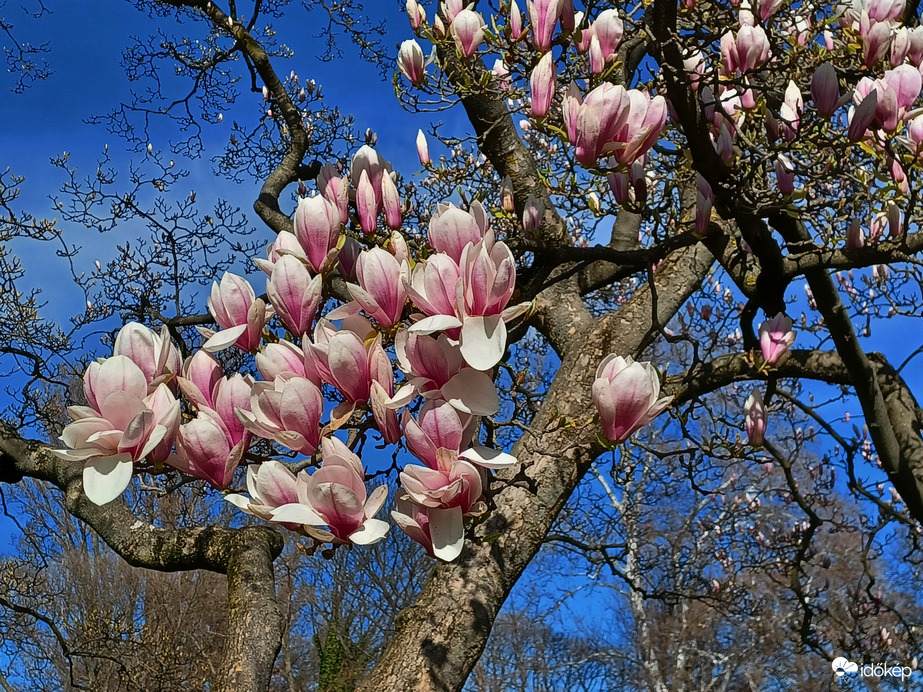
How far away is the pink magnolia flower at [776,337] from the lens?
71.1 inches

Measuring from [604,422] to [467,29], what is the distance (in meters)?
0.93

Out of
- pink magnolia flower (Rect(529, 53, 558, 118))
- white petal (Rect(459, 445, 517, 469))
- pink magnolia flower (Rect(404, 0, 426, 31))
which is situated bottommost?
white petal (Rect(459, 445, 517, 469))

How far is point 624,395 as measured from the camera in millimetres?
906

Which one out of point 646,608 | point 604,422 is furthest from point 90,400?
point 646,608

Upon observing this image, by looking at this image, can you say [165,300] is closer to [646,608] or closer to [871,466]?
[871,466]

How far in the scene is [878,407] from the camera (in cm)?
266

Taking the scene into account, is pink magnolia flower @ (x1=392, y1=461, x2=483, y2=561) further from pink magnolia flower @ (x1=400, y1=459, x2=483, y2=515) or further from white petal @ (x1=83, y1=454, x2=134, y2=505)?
white petal @ (x1=83, y1=454, x2=134, y2=505)

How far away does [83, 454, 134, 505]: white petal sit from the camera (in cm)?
84

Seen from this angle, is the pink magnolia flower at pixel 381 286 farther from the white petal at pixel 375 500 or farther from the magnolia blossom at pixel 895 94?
the magnolia blossom at pixel 895 94

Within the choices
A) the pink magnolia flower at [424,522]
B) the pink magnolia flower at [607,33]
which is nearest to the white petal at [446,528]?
the pink magnolia flower at [424,522]

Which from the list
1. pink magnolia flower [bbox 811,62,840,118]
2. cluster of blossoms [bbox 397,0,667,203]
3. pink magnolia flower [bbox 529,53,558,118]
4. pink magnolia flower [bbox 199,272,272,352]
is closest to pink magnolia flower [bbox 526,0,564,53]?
cluster of blossoms [bbox 397,0,667,203]

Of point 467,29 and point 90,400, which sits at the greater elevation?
point 467,29

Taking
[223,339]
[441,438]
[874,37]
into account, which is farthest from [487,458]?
[874,37]

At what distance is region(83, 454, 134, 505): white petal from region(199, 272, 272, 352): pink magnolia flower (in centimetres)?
19
